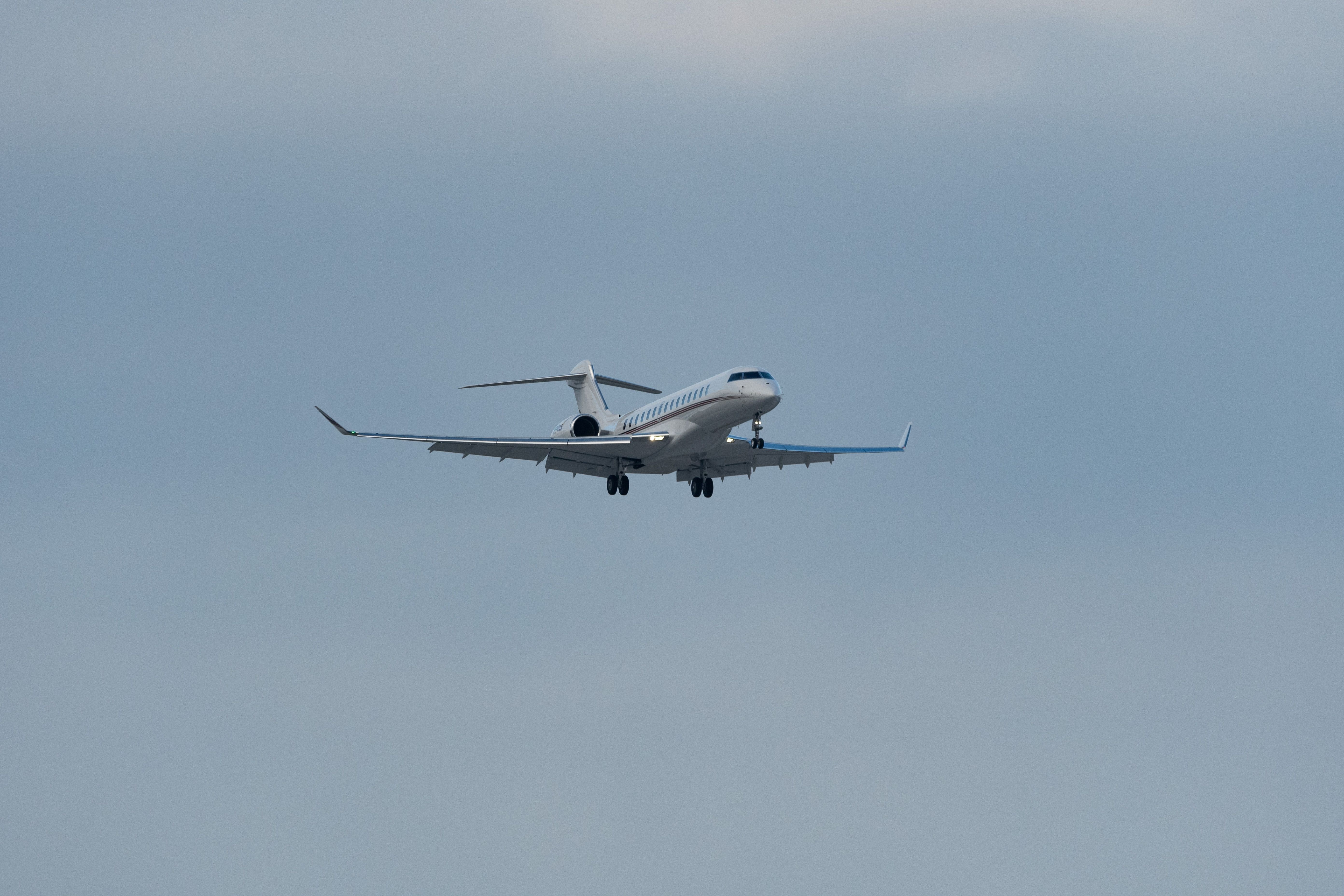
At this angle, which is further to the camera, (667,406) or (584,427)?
(584,427)

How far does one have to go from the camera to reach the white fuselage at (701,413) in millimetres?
44188

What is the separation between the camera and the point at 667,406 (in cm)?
4766

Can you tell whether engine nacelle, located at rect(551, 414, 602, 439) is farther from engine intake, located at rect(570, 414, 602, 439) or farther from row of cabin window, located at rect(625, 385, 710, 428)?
row of cabin window, located at rect(625, 385, 710, 428)

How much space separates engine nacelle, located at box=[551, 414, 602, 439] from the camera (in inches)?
1996

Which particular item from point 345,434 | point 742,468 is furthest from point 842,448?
point 345,434

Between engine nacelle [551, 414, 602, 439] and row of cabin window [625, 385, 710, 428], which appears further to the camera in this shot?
engine nacelle [551, 414, 602, 439]

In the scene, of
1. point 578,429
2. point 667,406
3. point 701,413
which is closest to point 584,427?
point 578,429

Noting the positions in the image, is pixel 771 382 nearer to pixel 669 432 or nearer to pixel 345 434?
pixel 669 432

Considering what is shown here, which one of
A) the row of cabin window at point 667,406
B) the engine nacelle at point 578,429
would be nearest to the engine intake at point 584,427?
the engine nacelle at point 578,429

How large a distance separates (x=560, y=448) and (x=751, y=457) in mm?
6933

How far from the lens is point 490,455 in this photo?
48406 millimetres

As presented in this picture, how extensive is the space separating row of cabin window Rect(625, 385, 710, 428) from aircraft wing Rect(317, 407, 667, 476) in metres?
0.71

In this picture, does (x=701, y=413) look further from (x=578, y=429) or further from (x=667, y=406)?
(x=578, y=429)

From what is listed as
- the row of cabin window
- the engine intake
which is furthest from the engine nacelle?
the row of cabin window
